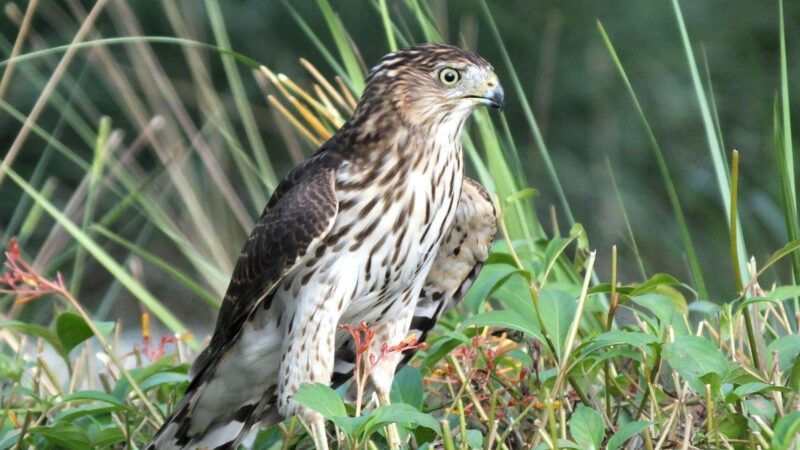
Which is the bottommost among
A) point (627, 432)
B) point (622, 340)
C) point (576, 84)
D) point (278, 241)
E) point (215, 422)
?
point (576, 84)

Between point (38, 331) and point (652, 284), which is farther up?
point (38, 331)

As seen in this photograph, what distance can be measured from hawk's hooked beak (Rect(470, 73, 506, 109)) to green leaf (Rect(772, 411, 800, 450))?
4.35ft

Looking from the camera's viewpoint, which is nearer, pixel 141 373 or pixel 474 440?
pixel 474 440

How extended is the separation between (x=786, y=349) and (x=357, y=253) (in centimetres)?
110

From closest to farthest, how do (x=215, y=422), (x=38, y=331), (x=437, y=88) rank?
(x=38, y=331), (x=437, y=88), (x=215, y=422)

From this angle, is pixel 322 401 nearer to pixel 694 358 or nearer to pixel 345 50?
pixel 694 358

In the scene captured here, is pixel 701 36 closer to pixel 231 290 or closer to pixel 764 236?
pixel 764 236

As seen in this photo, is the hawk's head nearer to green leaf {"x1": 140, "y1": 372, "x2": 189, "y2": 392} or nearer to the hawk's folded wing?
the hawk's folded wing

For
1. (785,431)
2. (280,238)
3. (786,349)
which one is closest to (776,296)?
(786,349)

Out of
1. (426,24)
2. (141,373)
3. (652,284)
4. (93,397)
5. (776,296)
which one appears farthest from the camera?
(426,24)

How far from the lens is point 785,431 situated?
274 centimetres

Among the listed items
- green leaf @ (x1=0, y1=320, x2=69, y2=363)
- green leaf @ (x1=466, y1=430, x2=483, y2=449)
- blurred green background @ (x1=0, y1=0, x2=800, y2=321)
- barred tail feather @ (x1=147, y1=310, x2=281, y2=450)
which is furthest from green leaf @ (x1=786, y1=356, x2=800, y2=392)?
blurred green background @ (x1=0, y1=0, x2=800, y2=321)

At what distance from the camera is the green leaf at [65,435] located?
3.46 metres

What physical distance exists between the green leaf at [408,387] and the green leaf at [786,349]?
0.81 metres
